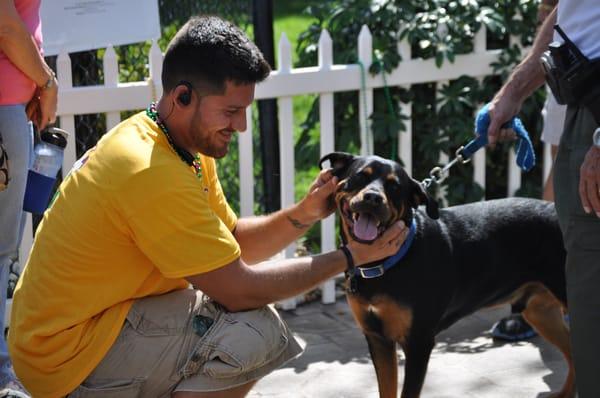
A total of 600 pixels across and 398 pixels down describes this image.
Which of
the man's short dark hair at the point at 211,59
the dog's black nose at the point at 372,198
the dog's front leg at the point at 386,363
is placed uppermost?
the man's short dark hair at the point at 211,59

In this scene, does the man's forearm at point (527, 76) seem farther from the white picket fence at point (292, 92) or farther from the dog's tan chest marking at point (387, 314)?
the white picket fence at point (292, 92)

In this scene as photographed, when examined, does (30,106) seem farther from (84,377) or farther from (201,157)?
(84,377)

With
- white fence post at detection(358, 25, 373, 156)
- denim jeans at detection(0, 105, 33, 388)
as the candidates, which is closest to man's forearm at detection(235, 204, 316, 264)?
denim jeans at detection(0, 105, 33, 388)

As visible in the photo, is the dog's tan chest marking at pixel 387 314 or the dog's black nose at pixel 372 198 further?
the dog's tan chest marking at pixel 387 314

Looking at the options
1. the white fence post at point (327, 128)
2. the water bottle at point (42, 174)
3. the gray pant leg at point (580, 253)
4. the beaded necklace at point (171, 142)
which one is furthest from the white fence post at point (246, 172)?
the gray pant leg at point (580, 253)

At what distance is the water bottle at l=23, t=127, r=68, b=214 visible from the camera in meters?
4.28

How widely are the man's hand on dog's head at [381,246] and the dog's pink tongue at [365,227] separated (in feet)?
0.22

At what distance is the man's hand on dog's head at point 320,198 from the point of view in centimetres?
385

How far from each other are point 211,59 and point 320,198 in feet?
2.89

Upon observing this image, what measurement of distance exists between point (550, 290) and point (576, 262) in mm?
1127

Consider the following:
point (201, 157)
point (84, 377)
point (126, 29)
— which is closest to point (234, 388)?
point (84, 377)

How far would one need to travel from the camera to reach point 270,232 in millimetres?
3891

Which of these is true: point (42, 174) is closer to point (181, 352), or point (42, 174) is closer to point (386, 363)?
point (181, 352)

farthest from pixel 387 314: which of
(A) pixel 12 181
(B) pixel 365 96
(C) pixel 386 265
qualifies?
(B) pixel 365 96
